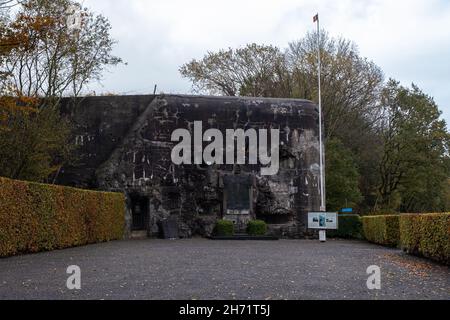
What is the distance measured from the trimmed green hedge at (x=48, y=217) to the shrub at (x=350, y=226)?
440 inches

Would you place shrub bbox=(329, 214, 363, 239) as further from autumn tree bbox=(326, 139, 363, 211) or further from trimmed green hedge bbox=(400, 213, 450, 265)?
trimmed green hedge bbox=(400, 213, 450, 265)

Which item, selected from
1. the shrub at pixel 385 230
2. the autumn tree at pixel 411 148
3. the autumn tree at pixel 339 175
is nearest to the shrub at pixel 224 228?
the shrub at pixel 385 230

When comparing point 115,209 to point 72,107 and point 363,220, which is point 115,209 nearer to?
point 72,107

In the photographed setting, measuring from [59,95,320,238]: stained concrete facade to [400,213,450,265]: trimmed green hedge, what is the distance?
10.7m

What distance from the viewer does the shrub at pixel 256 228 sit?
78.5 ft

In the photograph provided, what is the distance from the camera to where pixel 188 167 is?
25031 millimetres

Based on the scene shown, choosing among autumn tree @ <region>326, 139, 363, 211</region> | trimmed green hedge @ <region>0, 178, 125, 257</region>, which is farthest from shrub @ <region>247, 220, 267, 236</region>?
autumn tree @ <region>326, 139, 363, 211</region>

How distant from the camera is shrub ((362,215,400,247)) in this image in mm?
18078

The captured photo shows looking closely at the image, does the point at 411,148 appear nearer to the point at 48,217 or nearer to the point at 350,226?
the point at 350,226
